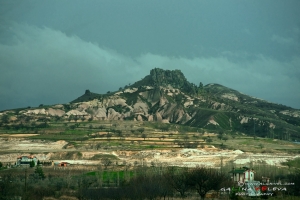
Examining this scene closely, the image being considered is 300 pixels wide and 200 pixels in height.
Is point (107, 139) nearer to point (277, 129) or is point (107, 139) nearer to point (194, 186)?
point (194, 186)

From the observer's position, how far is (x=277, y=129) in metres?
183

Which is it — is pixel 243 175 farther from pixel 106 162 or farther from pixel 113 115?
pixel 113 115

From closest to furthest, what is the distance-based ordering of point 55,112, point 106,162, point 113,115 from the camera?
point 106,162 → point 55,112 → point 113,115

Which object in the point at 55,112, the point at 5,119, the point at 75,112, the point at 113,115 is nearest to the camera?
the point at 5,119

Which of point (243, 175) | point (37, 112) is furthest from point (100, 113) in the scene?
point (243, 175)

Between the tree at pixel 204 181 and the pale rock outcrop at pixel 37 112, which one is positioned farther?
the pale rock outcrop at pixel 37 112

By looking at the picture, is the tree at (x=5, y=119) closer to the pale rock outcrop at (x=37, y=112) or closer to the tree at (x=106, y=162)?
the pale rock outcrop at (x=37, y=112)

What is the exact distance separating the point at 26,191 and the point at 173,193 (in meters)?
18.8

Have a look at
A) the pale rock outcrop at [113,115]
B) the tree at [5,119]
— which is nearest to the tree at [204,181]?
the tree at [5,119]

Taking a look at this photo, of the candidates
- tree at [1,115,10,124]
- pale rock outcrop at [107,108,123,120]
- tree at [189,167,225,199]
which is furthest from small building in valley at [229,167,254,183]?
pale rock outcrop at [107,108,123,120]

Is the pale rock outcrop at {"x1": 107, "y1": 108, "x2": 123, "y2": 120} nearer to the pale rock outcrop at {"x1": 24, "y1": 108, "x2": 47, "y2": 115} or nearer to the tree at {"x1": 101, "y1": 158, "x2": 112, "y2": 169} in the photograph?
the pale rock outcrop at {"x1": 24, "y1": 108, "x2": 47, "y2": 115}

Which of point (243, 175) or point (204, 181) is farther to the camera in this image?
point (243, 175)

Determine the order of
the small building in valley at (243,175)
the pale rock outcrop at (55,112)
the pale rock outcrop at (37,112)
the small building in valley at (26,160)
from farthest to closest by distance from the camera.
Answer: the pale rock outcrop at (55,112)
the pale rock outcrop at (37,112)
the small building in valley at (26,160)
the small building in valley at (243,175)

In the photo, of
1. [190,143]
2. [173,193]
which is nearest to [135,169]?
[173,193]
